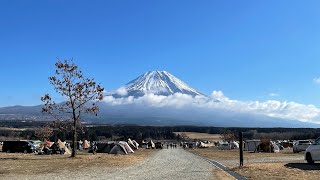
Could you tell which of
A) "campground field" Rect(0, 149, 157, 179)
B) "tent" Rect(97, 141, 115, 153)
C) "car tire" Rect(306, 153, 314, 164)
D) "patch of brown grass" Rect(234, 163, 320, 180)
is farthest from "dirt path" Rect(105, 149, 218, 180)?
"tent" Rect(97, 141, 115, 153)

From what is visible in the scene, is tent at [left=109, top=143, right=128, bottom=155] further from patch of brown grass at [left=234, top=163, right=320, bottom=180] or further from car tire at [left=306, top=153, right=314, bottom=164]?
patch of brown grass at [left=234, top=163, right=320, bottom=180]

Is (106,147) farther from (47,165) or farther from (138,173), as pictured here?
(138,173)

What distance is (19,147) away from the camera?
210ft

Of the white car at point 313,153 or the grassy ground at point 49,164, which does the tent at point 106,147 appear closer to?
the grassy ground at point 49,164

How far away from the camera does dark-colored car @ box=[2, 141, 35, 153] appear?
209 feet

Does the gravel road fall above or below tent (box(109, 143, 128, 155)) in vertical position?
below

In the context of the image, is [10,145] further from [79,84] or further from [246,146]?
[246,146]

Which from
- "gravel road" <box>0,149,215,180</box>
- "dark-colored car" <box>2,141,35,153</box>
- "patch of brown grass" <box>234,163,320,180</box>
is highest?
"dark-colored car" <box>2,141,35,153</box>

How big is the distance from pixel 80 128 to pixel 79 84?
6475 mm

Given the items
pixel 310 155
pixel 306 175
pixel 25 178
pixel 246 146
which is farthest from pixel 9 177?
pixel 246 146

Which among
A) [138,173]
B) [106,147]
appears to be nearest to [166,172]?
[138,173]

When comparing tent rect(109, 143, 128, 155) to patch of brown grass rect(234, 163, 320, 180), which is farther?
tent rect(109, 143, 128, 155)

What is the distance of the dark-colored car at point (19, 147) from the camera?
6359 centimetres

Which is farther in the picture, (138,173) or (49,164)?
(49,164)
